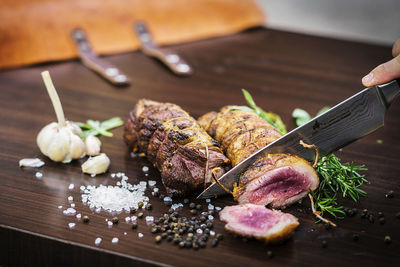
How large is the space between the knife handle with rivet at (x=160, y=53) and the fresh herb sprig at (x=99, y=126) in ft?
2.99

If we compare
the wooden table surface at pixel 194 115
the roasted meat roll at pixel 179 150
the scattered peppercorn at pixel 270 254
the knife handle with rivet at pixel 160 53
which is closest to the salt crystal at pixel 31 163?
the wooden table surface at pixel 194 115

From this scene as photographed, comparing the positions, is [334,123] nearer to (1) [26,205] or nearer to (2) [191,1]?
(1) [26,205]

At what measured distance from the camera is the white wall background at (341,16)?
5.91m

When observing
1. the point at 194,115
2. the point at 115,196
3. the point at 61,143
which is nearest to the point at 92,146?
the point at 61,143

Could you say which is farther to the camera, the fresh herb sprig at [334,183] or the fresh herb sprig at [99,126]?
the fresh herb sprig at [99,126]

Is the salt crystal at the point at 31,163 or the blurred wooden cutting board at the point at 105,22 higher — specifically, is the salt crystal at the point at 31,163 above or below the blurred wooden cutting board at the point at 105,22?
below

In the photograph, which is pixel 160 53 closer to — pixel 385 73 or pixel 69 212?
pixel 69 212

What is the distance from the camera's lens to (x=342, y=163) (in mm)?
3098

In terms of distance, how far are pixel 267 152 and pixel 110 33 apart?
2417mm

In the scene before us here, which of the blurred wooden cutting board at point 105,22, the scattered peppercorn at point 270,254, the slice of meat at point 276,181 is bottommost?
the scattered peppercorn at point 270,254

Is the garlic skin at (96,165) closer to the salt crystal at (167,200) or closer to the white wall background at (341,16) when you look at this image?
the salt crystal at (167,200)

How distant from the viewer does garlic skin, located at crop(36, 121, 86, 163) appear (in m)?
2.96

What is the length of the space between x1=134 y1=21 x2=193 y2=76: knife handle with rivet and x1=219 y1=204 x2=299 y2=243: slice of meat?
188 centimetres

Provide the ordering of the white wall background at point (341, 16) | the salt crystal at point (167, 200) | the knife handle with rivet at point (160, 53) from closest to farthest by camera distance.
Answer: the salt crystal at point (167, 200) < the knife handle with rivet at point (160, 53) < the white wall background at point (341, 16)
